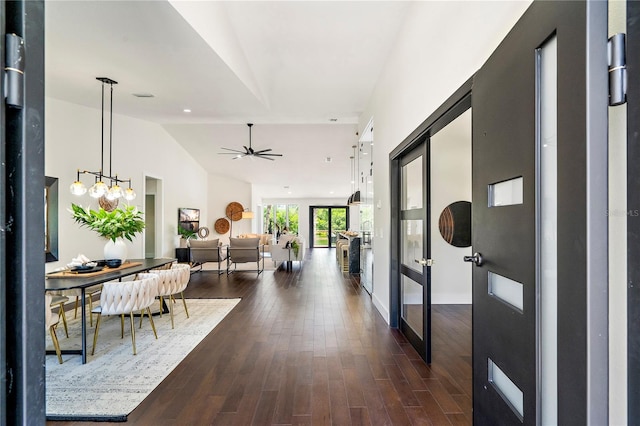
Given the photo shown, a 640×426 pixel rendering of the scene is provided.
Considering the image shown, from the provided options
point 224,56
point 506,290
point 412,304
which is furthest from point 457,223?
point 224,56

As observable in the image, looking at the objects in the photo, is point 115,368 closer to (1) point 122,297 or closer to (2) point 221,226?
(1) point 122,297

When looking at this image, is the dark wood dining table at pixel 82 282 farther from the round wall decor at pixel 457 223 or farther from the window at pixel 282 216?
the window at pixel 282 216

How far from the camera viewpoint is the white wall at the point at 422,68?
62.7 inches

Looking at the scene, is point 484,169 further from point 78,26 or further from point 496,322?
point 78,26

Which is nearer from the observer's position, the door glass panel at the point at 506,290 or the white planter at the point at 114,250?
the door glass panel at the point at 506,290

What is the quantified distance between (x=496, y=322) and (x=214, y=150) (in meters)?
8.63

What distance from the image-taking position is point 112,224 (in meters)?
3.59

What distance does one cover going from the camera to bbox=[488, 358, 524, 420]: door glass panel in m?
1.14

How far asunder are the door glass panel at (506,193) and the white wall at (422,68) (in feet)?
2.47

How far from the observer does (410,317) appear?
328 cm

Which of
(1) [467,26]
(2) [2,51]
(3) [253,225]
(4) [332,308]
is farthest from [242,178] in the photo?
(2) [2,51]

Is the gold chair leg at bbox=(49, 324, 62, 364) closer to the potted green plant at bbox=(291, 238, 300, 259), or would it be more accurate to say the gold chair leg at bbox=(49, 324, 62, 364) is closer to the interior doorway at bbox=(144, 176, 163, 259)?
the interior doorway at bbox=(144, 176, 163, 259)

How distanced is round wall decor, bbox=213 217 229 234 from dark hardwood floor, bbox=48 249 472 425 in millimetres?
7114

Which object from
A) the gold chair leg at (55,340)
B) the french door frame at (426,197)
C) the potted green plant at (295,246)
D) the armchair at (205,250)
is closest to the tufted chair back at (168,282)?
the gold chair leg at (55,340)
